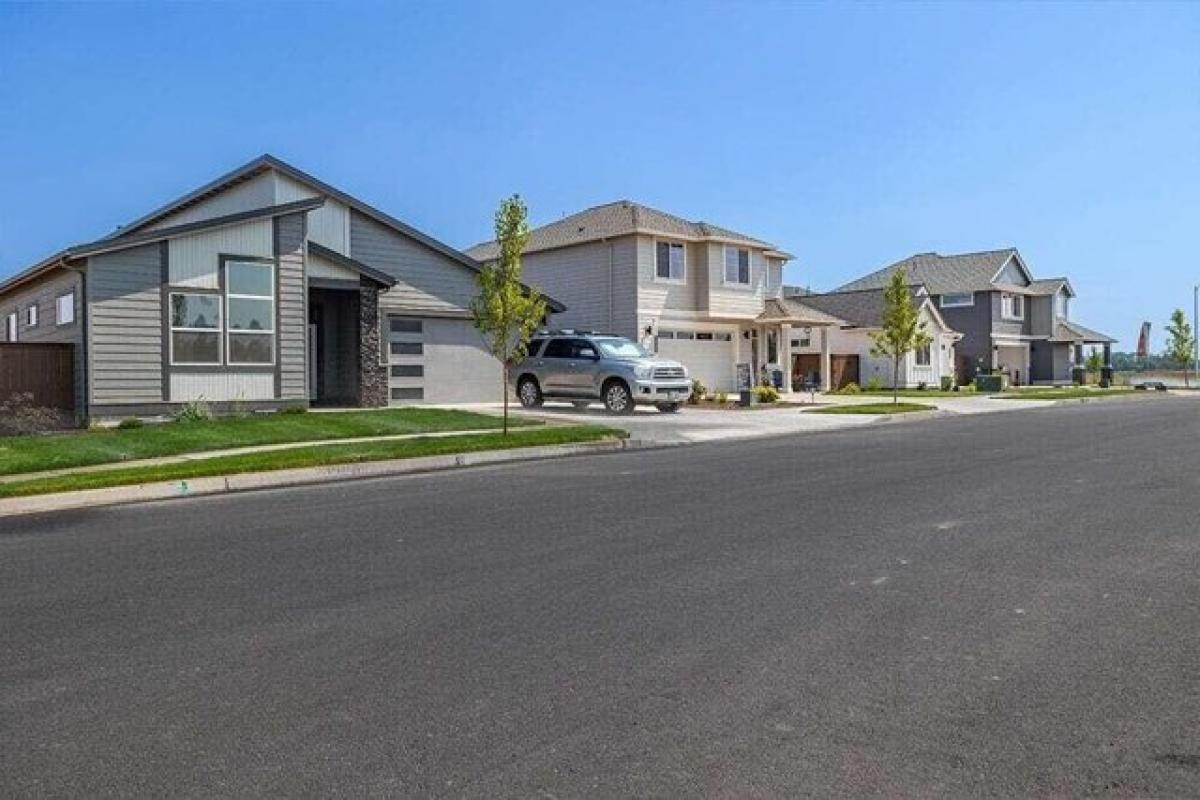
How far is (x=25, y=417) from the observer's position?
59.9ft

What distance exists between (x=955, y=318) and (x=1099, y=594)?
5174cm

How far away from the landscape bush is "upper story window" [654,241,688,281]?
19.1 metres

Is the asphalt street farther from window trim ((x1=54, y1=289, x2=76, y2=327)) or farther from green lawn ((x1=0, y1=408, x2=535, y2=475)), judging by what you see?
window trim ((x1=54, y1=289, x2=76, y2=327))

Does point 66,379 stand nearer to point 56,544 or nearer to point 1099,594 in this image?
point 56,544

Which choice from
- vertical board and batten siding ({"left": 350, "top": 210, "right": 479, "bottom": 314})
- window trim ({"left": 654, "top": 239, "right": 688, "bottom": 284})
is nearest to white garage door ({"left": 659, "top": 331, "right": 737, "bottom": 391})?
window trim ({"left": 654, "top": 239, "right": 688, "bottom": 284})

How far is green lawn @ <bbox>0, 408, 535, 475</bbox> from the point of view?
558 inches

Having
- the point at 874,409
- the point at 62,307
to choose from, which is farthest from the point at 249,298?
the point at 874,409

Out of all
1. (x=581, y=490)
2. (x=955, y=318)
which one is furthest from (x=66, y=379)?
(x=955, y=318)

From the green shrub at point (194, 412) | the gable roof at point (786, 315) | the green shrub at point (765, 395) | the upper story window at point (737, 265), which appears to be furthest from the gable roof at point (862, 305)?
the green shrub at point (194, 412)

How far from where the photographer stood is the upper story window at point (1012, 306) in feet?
179

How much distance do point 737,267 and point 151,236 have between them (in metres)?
21.2

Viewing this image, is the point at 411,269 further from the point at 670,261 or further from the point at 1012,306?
the point at 1012,306

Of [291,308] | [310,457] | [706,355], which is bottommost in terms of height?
[310,457]

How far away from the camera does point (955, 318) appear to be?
54781 mm
